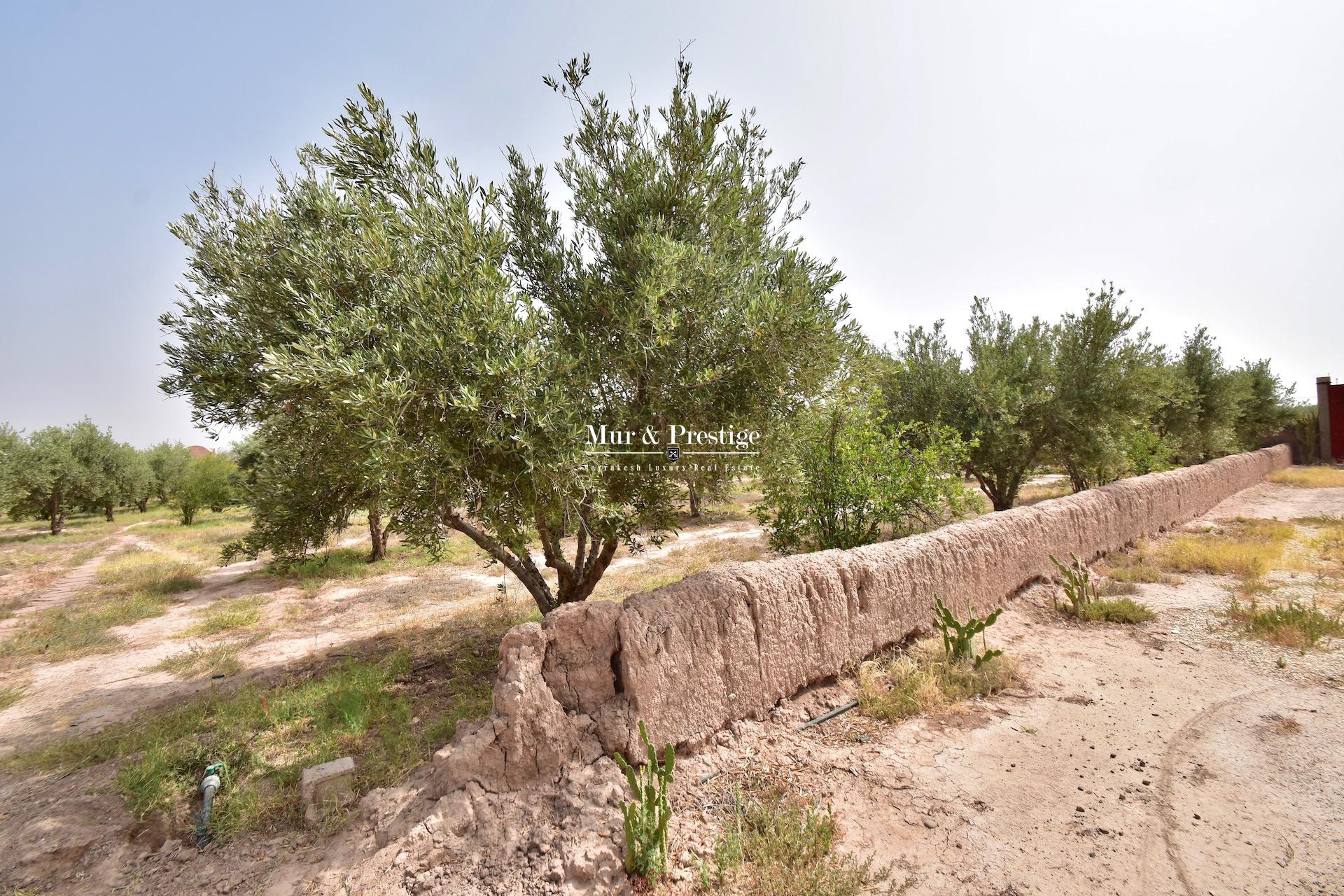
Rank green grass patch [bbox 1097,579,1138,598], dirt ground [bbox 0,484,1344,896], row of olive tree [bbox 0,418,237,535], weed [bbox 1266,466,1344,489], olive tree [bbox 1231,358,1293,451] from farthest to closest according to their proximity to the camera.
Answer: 1. olive tree [bbox 1231,358,1293,451]
2. row of olive tree [bbox 0,418,237,535]
3. weed [bbox 1266,466,1344,489]
4. green grass patch [bbox 1097,579,1138,598]
5. dirt ground [bbox 0,484,1344,896]

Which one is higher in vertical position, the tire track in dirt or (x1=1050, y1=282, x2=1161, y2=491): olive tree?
(x1=1050, y1=282, x2=1161, y2=491): olive tree

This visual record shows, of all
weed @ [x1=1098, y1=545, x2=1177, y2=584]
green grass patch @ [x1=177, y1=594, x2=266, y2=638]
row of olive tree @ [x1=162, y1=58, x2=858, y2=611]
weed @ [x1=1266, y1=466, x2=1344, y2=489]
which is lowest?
green grass patch @ [x1=177, y1=594, x2=266, y2=638]

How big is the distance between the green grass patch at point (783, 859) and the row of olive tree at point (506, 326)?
2497mm

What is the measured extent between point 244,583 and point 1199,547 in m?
20.6

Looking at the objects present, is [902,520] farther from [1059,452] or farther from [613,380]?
[1059,452]

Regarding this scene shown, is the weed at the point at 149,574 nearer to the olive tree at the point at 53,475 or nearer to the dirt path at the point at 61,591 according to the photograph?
the dirt path at the point at 61,591

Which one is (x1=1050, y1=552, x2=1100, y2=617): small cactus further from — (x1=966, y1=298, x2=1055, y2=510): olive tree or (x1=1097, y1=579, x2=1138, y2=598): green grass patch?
(x1=966, y1=298, x2=1055, y2=510): olive tree

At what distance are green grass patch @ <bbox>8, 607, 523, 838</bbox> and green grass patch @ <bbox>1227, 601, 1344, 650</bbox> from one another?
883 centimetres

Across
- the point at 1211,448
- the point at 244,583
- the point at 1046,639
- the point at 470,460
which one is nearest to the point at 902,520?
the point at 1046,639

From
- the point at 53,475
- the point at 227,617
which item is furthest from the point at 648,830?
the point at 53,475

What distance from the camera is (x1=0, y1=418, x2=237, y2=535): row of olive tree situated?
72.7 ft

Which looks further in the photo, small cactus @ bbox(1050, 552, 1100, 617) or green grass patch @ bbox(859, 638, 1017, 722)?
small cactus @ bbox(1050, 552, 1100, 617)

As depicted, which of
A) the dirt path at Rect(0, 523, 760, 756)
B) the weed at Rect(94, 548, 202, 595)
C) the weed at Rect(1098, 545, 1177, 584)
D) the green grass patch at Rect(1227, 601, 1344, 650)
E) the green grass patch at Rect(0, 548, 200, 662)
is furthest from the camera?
the weed at Rect(94, 548, 202, 595)

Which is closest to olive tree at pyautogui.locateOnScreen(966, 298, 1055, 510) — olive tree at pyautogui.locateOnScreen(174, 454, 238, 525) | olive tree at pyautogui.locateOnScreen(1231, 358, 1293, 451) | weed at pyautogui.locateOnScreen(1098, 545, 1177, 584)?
weed at pyautogui.locateOnScreen(1098, 545, 1177, 584)
